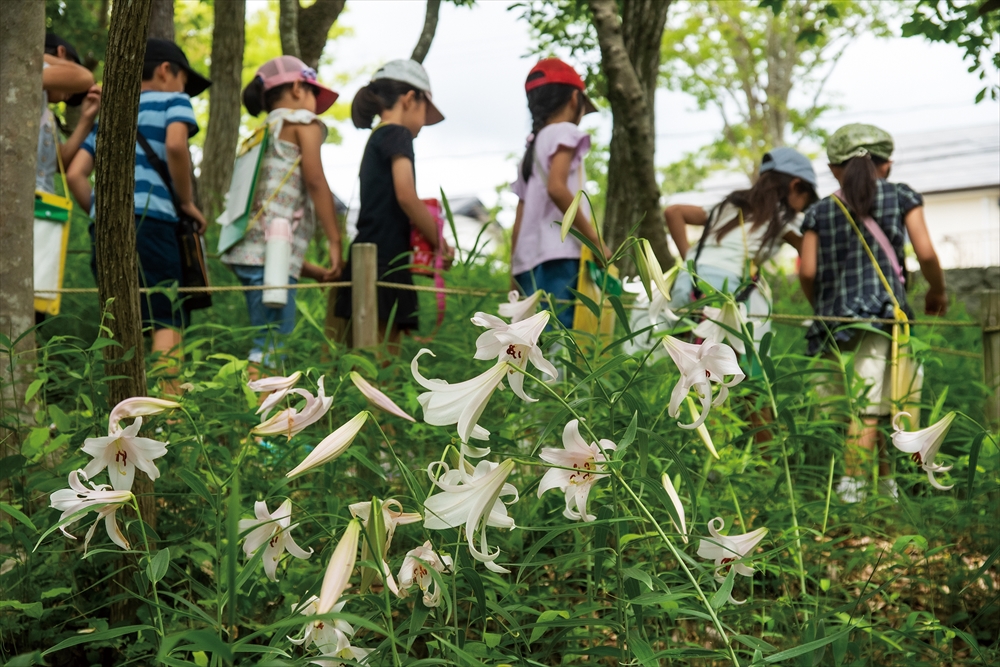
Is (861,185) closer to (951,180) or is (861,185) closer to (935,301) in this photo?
(935,301)

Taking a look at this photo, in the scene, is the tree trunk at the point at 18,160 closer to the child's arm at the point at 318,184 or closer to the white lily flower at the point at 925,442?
the child's arm at the point at 318,184

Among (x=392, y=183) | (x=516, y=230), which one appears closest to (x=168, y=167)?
(x=392, y=183)

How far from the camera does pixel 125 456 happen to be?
1.24 metres

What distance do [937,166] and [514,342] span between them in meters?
26.6

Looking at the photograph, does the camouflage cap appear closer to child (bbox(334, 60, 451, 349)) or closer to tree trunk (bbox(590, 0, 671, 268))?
tree trunk (bbox(590, 0, 671, 268))

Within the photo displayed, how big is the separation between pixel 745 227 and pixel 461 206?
32.3 meters

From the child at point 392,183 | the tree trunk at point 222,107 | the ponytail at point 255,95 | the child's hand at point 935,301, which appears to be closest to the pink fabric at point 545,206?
the child at point 392,183

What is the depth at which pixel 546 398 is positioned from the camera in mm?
2367

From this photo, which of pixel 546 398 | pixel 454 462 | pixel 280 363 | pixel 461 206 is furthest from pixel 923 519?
pixel 461 206

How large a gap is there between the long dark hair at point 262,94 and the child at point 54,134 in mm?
555

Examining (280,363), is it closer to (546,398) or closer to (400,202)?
(546,398)

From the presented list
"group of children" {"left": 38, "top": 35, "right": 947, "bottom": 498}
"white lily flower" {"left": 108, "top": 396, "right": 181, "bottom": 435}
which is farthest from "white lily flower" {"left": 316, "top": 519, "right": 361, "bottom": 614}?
"group of children" {"left": 38, "top": 35, "right": 947, "bottom": 498}

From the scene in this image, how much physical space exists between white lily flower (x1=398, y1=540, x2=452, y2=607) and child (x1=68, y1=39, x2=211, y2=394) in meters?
2.32

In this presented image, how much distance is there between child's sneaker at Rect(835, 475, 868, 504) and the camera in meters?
2.45
